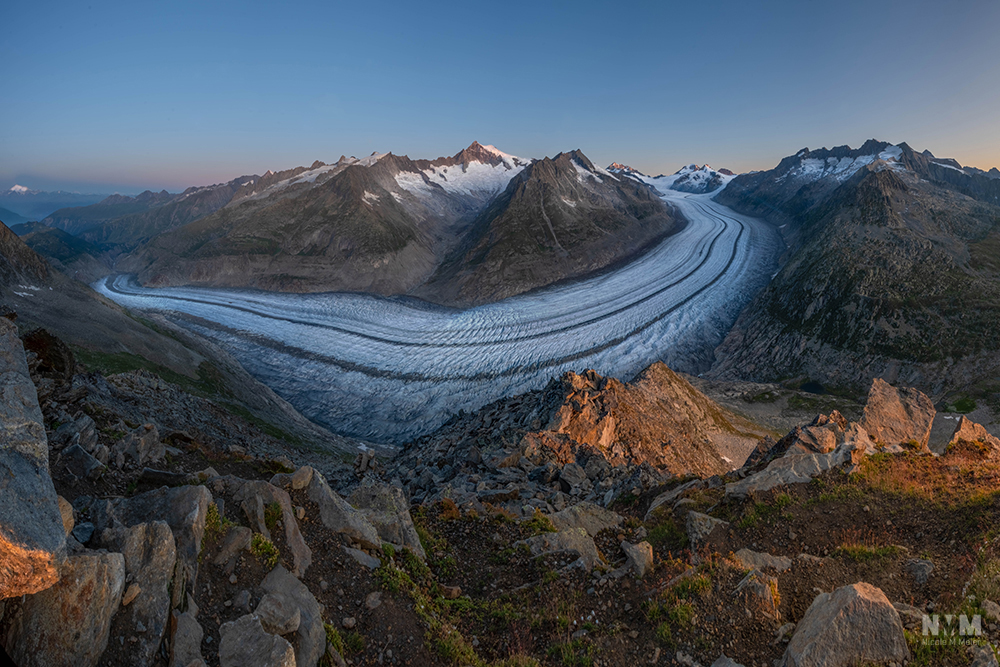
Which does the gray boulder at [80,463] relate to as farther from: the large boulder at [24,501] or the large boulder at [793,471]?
the large boulder at [793,471]

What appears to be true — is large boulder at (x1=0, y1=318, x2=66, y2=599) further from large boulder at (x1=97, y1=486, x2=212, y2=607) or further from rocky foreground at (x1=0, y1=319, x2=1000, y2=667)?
large boulder at (x1=97, y1=486, x2=212, y2=607)

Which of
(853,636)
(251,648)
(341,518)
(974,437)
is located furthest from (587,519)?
(974,437)

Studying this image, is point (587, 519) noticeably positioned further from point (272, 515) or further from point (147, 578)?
point (147, 578)

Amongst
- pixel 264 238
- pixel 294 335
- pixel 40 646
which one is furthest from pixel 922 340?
pixel 264 238

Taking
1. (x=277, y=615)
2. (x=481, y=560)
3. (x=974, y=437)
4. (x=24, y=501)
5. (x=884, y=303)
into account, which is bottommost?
(x=481, y=560)

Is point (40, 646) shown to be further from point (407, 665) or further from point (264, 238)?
point (264, 238)

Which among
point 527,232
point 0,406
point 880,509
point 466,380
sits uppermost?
point 527,232
